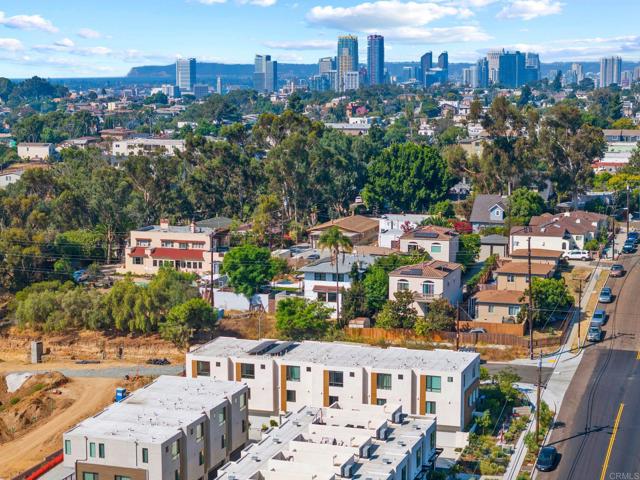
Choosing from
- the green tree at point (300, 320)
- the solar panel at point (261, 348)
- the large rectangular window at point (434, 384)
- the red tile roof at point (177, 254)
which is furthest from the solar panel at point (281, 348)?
the red tile roof at point (177, 254)

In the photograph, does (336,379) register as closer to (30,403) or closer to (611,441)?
(611,441)

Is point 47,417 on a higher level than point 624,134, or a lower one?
lower

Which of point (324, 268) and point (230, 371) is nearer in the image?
point (230, 371)

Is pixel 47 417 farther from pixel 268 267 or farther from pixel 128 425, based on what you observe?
pixel 268 267

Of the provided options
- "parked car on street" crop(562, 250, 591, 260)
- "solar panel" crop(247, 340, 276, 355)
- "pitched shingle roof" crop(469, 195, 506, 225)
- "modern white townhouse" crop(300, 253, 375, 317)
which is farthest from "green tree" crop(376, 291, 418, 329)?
"pitched shingle roof" crop(469, 195, 506, 225)

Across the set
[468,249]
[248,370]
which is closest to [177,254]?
[468,249]

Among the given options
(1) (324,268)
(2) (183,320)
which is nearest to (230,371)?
(2) (183,320)
